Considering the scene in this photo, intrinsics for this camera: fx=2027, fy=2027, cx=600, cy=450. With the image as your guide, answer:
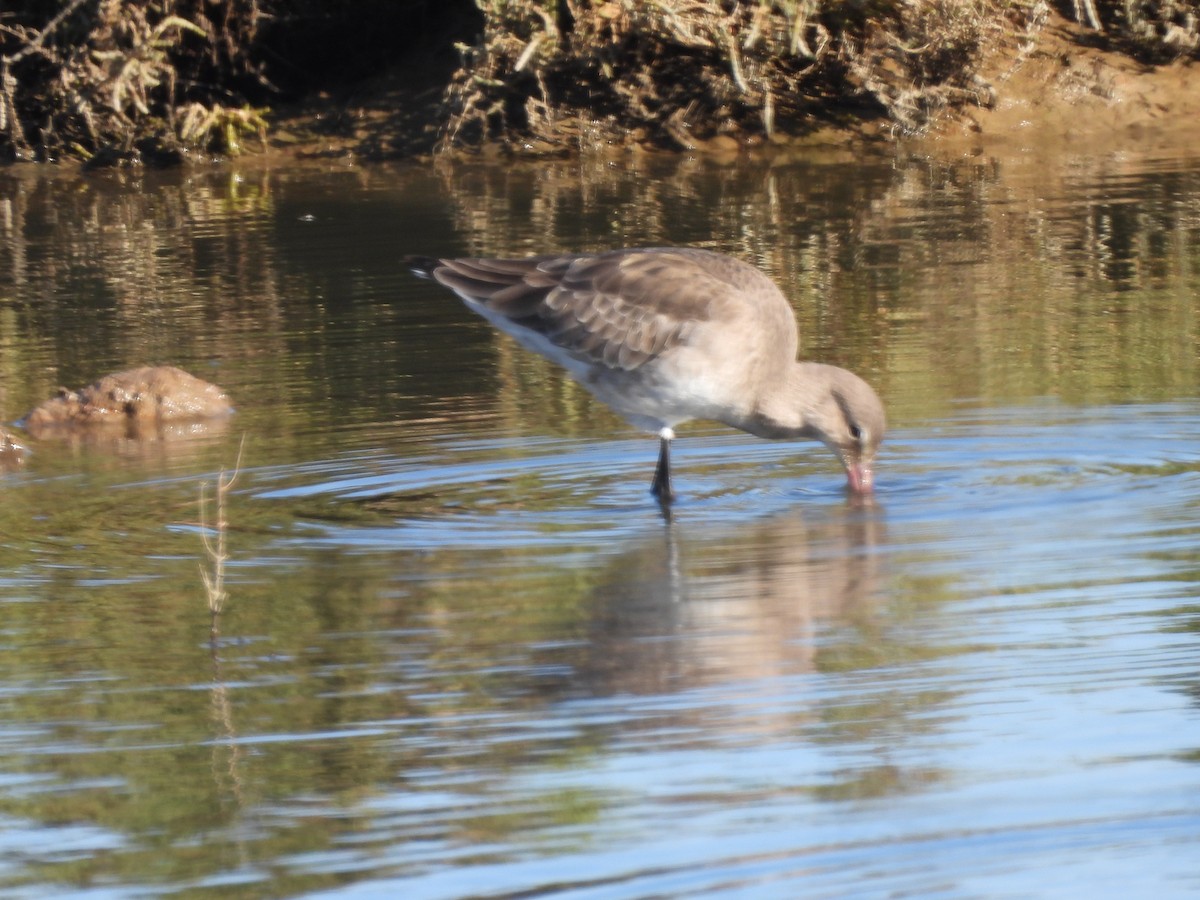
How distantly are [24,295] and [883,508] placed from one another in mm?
7578

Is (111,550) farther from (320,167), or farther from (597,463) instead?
(320,167)

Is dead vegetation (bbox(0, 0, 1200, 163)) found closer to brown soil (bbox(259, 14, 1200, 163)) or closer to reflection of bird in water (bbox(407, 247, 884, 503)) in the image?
brown soil (bbox(259, 14, 1200, 163))

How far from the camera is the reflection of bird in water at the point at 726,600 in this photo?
202 inches

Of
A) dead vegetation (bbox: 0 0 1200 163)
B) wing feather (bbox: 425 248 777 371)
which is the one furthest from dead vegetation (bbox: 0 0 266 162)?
wing feather (bbox: 425 248 777 371)

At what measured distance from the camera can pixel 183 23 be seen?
1977 centimetres

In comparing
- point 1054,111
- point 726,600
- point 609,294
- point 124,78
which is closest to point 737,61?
point 1054,111

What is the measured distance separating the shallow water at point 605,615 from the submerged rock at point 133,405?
25 cm

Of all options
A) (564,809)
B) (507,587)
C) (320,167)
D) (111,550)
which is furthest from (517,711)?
(320,167)

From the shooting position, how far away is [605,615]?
5781 millimetres

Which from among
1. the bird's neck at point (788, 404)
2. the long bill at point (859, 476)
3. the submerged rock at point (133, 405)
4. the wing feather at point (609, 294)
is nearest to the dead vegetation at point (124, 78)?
the submerged rock at point (133, 405)

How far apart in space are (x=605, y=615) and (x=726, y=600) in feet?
1.23

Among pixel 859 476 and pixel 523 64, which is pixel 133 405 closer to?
pixel 859 476

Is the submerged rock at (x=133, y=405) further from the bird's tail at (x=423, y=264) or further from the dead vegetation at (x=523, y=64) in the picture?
the dead vegetation at (x=523, y=64)

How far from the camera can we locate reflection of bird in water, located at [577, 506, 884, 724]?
16.8ft
